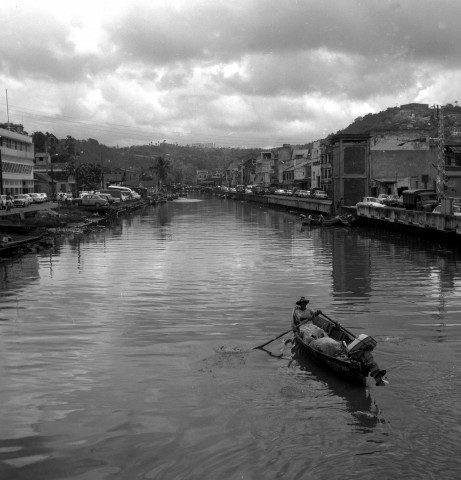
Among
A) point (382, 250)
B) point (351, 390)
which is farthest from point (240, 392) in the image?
point (382, 250)

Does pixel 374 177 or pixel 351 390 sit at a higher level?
pixel 374 177

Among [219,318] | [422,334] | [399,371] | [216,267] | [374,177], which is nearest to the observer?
[399,371]

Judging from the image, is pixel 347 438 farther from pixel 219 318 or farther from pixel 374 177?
pixel 374 177

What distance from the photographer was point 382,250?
57188 millimetres

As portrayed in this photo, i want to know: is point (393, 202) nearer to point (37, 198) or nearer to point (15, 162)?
point (37, 198)

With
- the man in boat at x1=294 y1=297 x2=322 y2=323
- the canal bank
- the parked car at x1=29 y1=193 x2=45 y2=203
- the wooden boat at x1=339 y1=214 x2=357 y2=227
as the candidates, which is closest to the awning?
the wooden boat at x1=339 y1=214 x2=357 y2=227

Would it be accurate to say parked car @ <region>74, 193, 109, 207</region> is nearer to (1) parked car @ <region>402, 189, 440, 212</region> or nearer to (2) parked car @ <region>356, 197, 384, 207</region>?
(2) parked car @ <region>356, 197, 384, 207</region>

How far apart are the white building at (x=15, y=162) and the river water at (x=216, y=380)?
2950 inches

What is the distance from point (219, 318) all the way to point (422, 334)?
26.8 ft

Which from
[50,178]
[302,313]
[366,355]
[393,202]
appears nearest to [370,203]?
[393,202]

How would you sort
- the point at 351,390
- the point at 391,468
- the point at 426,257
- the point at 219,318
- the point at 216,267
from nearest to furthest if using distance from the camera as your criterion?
the point at 391,468 → the point at 351,390 → the point at 219,318 → the point at 216,267 → the point at 426,257

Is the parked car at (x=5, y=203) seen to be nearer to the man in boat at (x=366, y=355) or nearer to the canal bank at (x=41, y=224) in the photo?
the canal bank at (x=41, y=224)

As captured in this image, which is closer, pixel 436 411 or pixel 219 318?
pixel 436 411

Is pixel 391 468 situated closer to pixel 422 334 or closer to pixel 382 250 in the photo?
pixel 422 334
